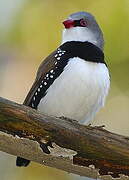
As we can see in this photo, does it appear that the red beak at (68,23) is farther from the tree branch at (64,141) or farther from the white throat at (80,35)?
the tree branch at (64,141)

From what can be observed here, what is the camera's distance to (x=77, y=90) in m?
4.24

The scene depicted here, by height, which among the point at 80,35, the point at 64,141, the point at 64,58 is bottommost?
the point at 64,141

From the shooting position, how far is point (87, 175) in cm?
354

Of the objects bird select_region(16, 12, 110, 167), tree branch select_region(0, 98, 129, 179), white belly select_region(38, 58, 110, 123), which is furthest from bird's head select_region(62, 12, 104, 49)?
tree branch select_region(0, 98, 129, 179)

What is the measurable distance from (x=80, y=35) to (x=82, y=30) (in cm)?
4

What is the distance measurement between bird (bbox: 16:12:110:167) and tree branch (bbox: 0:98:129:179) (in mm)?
779

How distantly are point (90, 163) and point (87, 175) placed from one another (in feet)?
0.48

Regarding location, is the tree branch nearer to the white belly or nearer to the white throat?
the white belly

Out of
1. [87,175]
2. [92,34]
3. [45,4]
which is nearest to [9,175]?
[45,4]

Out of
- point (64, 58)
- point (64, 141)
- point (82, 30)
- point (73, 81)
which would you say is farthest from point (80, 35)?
point (64, 141)

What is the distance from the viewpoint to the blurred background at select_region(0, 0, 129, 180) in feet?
19.7

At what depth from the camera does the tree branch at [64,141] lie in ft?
11.1

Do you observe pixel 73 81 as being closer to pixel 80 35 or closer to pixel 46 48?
pixel 80 35

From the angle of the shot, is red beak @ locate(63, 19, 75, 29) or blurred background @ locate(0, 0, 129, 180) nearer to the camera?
red beak @ locate(63, 19, 75, 29)
